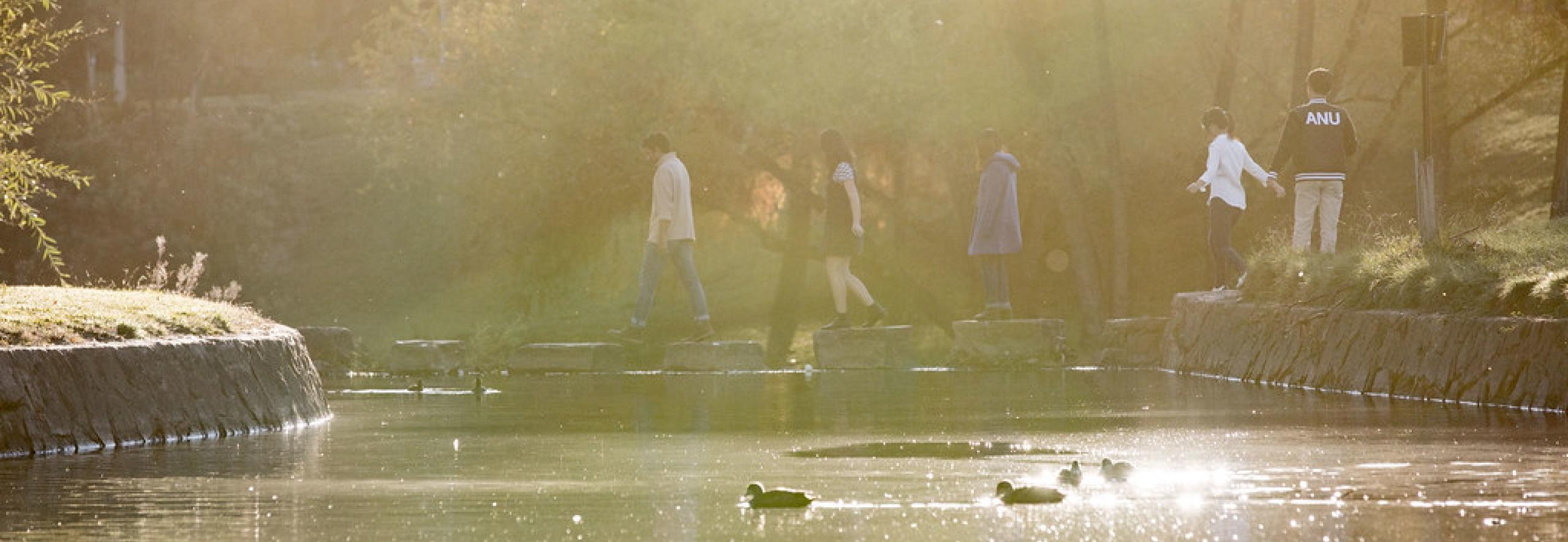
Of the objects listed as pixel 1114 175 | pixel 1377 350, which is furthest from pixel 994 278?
pixel 1377 350

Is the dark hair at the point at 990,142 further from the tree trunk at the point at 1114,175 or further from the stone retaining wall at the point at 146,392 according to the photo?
the stone retaining wall at the point at 146,392

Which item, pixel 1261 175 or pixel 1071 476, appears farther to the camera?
pixel 1261 175

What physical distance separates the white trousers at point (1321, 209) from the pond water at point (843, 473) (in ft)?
13.5

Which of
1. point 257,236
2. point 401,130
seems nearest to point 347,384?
point 401,130

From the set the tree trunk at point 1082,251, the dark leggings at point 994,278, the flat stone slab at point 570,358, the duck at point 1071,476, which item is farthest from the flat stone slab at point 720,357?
the duck at point 1071,476

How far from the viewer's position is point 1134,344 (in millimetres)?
24984

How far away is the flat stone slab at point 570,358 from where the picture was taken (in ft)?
83.3

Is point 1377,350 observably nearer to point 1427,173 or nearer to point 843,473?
point 1427,173

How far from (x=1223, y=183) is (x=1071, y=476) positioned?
12586mm

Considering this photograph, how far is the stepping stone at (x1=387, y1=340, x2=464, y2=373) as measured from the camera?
26109 millimetres

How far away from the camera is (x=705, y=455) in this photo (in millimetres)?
13148

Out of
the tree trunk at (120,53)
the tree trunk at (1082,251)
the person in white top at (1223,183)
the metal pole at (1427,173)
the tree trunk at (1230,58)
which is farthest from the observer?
the tree trunk at (120,53)

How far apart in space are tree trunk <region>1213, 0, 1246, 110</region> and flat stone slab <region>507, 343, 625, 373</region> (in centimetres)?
777

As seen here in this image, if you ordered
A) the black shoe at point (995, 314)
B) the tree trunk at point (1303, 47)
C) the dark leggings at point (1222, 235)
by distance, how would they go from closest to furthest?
1. the dark leggings at point (1222, 235)
2. the black shoe at point (995, 314)
3. the tree trunk at point (1303, 47)
